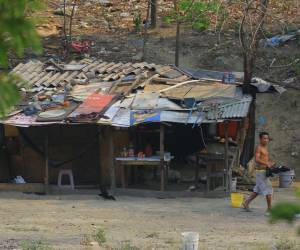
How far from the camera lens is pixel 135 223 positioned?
12469mm

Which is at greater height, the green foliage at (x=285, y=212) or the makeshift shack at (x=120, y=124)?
the green foliage at (x=285, y=212)

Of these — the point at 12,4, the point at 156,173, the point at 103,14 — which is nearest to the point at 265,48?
the point at 103,14

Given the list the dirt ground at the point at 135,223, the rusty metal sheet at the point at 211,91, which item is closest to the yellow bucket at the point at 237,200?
the dirt ground at the point at 135,223

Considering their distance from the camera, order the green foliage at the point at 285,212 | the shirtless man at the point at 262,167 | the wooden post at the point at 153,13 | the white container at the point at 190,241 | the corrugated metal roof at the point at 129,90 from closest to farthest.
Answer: the green foliage at the point at 285,212, the white container at the point at 190,241, the shirtless man at the point at 262,167, the corrugated metal roof at the point at 129,90, the wooden post at the point at 153,13

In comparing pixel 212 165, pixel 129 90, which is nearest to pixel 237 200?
pixel 212 165

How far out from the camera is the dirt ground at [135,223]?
1038 cm

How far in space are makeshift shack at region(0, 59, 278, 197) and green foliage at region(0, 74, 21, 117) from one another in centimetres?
1064

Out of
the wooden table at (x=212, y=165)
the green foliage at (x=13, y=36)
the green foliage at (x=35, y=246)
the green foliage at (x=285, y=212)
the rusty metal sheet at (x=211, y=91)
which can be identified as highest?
the green foliage at (x=13, y=36)

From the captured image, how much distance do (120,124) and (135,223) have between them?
2922 mm

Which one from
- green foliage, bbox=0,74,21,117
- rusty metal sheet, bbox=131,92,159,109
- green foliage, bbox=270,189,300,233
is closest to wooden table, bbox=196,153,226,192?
rusty metal sheet, bbox=131,92,159,109

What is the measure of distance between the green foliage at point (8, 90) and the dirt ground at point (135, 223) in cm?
542

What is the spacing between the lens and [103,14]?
1077 inches

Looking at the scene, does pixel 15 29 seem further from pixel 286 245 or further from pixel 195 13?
pixel 195 13

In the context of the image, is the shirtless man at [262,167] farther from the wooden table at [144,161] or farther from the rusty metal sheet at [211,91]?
the rusty metal sheet at [211,91]
